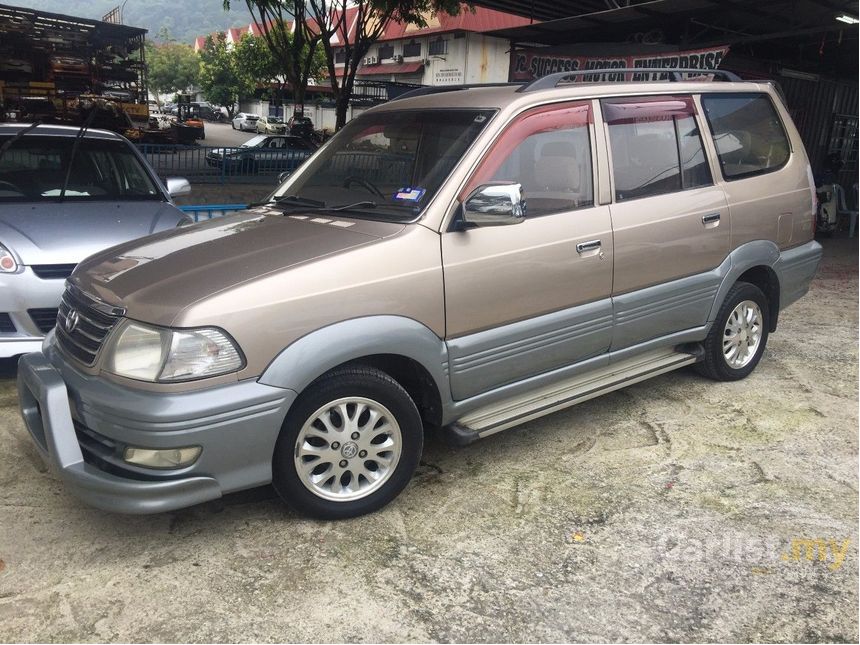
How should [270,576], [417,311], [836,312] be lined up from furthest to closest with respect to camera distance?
[836,312] < [417,311] < [270,576]

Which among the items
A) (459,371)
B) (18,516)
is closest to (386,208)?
(459,371)

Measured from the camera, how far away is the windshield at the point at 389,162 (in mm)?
3471

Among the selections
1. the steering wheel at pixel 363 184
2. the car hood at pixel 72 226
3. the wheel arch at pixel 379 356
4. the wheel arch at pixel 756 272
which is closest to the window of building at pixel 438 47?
the car hood at pixel 72 226

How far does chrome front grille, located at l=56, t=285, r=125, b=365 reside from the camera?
2930 millimetres

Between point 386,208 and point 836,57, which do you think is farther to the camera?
point 836,57

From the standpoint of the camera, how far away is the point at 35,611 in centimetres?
261

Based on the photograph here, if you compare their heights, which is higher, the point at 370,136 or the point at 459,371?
the point at 370,136

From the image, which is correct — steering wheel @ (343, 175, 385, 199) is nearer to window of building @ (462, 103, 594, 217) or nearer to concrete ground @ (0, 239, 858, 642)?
window of building @ (462, 103, 594, 217)

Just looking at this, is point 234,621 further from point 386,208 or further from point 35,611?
point 386,208

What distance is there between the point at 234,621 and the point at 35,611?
0.72 metres

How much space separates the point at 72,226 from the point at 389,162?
2379 mm

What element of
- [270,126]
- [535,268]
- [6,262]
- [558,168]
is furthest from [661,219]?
[270,126]

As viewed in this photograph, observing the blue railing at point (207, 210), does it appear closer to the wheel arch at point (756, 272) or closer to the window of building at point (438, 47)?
the wheel arch at point (756, 272)

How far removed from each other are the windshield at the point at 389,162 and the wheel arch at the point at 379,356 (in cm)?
58
